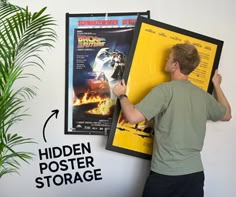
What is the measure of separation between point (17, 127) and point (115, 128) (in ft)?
2.56

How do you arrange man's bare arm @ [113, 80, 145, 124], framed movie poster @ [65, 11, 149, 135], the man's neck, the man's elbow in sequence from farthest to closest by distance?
1. framed movie poster @ [65, 11, 149, 135]
2. the man's elbow
3. the man's neck
4. man's bare arm @ [113, 80, 145, 124]

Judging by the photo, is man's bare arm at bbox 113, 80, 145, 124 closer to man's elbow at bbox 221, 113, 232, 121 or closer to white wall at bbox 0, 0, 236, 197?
white wall at bbox 0, 0, 236, 197

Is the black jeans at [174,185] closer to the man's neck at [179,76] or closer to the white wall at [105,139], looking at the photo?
the white wall at [105,139]

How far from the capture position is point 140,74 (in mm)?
2281

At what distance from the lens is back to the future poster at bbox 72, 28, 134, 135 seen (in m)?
2.36

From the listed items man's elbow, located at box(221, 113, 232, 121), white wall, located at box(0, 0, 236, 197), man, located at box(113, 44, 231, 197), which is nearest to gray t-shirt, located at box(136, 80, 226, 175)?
man, located at box(113, 44, 231, 197)

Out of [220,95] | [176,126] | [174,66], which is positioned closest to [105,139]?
[176,126]

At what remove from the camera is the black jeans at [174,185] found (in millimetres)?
1962

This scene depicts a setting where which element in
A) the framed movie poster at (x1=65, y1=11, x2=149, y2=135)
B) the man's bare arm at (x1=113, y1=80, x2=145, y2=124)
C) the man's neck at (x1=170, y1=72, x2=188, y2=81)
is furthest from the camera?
the framed movie poster at (x1=65, y1=11, x2=149, y2=135)

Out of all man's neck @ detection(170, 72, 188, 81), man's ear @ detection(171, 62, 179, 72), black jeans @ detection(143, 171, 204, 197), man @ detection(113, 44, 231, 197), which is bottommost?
black jeans @ detection(143, 171, 204, 197)

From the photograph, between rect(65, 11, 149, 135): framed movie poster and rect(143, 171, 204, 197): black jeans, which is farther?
rect(65, 11, 149, 135): framed movie poster

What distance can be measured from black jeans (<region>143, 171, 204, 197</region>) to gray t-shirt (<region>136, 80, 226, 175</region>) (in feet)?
0.11

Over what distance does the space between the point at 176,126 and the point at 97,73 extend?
0.75m

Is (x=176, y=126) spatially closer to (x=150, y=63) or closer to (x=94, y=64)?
(x=150, y=63)
